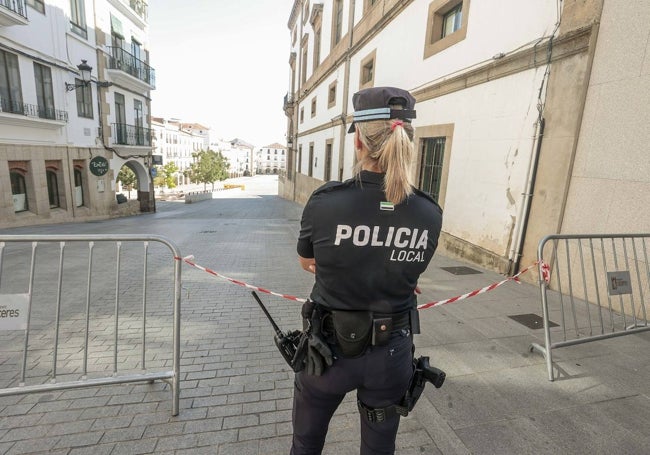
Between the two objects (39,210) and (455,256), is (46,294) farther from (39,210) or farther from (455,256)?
(39,210)

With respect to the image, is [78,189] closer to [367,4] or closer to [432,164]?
[367,4]

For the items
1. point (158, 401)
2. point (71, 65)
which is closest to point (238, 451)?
point (158, 401)

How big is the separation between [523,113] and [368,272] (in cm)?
604

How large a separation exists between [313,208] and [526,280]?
18.6 feet

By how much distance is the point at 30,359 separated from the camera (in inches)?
126

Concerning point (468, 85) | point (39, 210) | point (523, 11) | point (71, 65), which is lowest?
point (39, 210)

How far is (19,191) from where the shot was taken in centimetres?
1375

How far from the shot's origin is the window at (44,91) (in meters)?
13.7

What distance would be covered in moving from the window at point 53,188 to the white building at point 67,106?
0.01m

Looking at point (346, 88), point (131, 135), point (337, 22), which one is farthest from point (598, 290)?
point (131, 135)

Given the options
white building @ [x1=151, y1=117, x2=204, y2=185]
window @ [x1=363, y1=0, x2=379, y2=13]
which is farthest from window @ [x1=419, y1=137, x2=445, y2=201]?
white building @ [x1=151, y1=117, x2=204, y2=185]

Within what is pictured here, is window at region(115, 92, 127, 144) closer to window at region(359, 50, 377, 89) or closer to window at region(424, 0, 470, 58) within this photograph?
window at region(359, 50, 377, 89)

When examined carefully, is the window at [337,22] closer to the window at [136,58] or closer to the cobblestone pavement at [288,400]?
the window at [136,58]

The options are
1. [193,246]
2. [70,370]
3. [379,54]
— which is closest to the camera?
[70,370]
